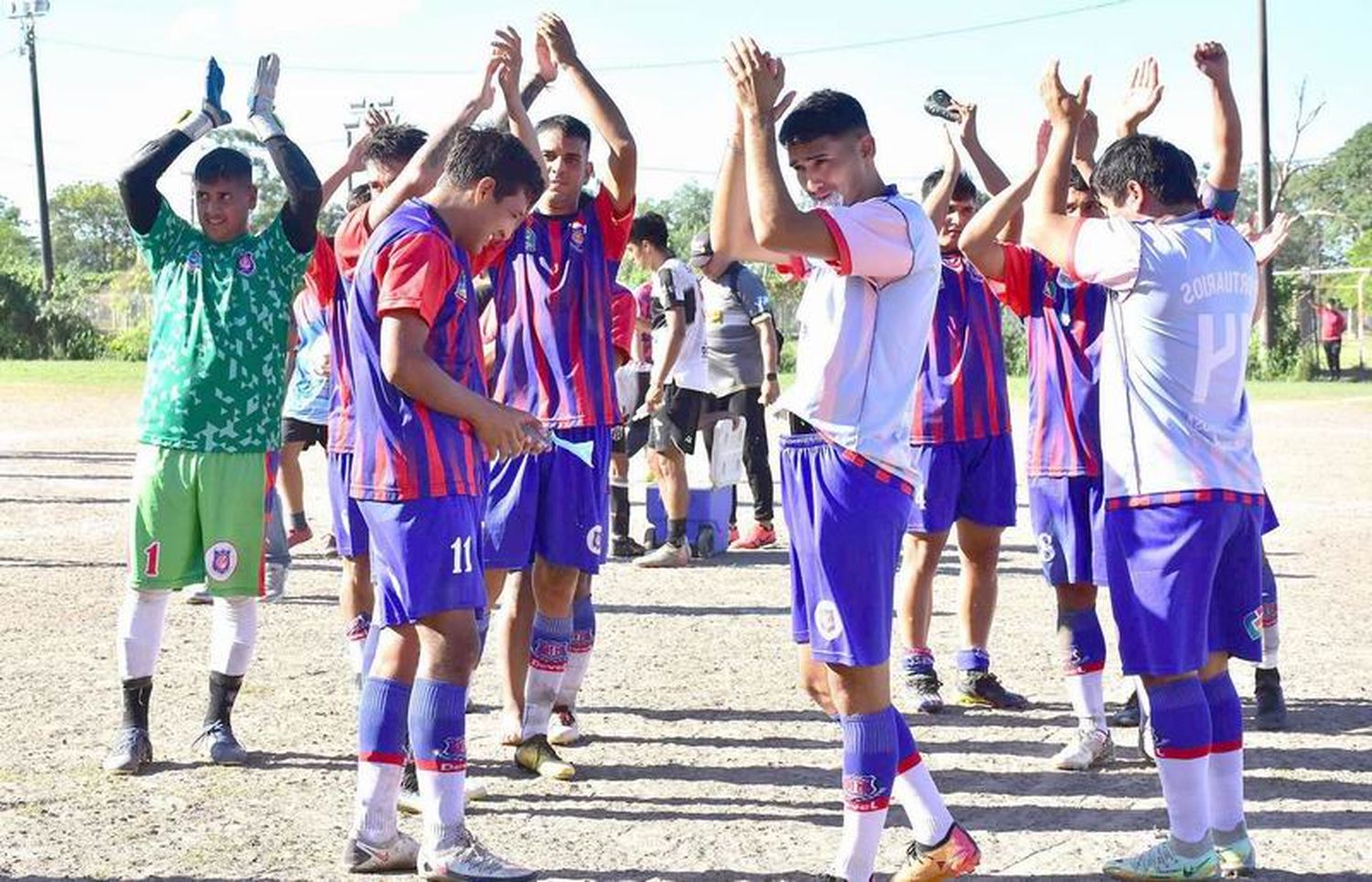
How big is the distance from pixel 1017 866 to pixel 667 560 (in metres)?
6.53

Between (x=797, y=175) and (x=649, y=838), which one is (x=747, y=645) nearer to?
(x=649, y=838)

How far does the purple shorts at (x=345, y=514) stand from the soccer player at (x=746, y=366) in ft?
18.9

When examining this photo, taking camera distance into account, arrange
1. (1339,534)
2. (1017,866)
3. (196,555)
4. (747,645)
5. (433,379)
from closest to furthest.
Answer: (433,379), (1017,866), (196,555), (747,645), (1339,534)

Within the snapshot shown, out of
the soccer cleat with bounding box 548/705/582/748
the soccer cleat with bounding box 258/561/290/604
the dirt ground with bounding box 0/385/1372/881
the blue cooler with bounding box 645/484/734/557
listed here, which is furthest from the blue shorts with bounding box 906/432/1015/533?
the blue cooler with bounding box 645/484/734/557

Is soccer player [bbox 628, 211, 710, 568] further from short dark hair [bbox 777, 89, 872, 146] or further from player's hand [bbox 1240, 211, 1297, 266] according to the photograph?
short dark hair [bbox 777, 89, 872, 146]

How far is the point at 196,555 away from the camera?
6.21 m

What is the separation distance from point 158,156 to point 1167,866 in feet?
14.0

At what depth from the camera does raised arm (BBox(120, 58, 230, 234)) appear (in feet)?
19.9

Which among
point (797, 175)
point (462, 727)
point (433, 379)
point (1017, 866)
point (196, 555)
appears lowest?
point (1017, 866)

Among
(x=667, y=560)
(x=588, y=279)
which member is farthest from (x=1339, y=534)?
(x=588, y=279)

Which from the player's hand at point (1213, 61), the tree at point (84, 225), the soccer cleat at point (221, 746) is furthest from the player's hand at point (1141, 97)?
the tree at point (84, 225)

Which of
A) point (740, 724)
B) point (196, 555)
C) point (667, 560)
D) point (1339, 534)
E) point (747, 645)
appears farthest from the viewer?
point (1339, 534)

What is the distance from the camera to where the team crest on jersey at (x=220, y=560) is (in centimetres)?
613

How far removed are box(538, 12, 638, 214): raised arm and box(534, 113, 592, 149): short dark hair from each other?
176 mm
